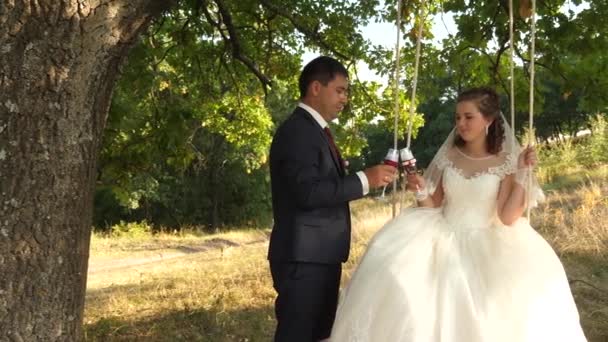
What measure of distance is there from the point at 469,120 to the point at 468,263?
2.95 feet

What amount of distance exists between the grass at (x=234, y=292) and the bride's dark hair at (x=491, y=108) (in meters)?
2.46

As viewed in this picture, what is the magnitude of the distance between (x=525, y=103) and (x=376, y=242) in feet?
11.3

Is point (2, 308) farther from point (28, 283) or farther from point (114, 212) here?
point (114, 212)

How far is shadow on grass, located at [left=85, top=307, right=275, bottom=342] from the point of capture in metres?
5.12

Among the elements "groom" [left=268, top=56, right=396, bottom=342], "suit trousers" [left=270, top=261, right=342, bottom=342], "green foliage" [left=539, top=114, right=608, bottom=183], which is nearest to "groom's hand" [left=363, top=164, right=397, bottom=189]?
"groom" [left=268, top=56, right=396, bottom=342]

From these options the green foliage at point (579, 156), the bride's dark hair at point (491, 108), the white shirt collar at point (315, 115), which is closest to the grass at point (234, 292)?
the bride's dark hair at point (491, 108)

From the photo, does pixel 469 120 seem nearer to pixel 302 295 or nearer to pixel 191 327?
pixel 302 295

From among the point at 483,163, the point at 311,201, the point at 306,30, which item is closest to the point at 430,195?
the point at 483,163

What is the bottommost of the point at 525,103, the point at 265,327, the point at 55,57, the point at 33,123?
the point at 265,327

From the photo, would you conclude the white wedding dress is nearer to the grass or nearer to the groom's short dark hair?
the groom's short dark hair

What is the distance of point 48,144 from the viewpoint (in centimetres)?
258

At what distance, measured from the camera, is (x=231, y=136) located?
12781mm

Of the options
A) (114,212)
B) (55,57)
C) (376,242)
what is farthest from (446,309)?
(114,212)

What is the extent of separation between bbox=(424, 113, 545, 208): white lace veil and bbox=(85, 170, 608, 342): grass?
232 cm
